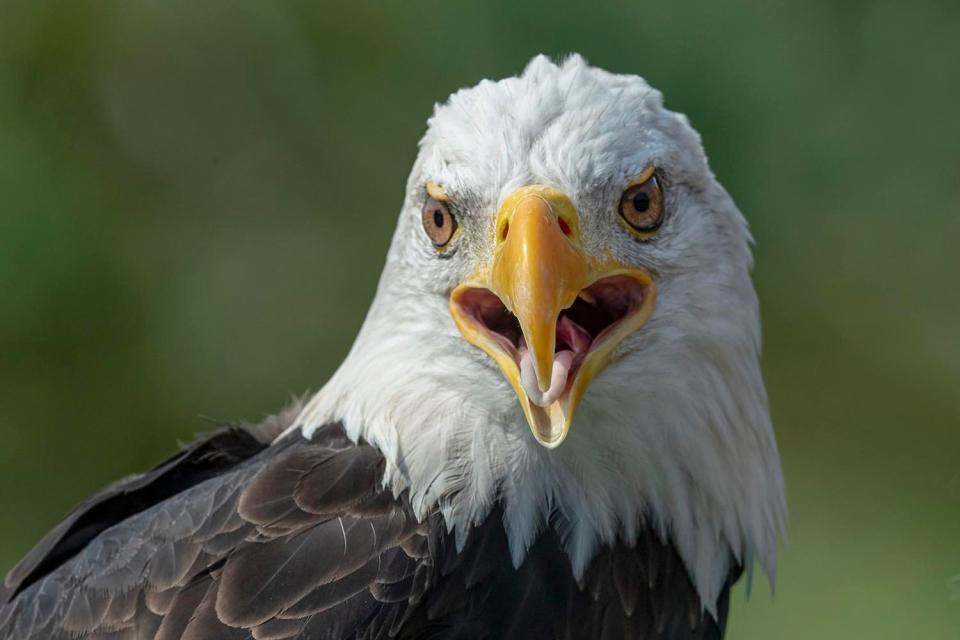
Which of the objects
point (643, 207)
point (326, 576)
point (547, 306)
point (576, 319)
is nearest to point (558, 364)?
point (547, 306)

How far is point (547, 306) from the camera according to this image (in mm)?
2412

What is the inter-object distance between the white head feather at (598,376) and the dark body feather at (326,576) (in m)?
0.06

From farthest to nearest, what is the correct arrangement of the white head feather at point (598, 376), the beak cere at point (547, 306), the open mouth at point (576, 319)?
the white head feather at point (598, 376) < the open mouth at point (576, 319) < the beak cere at point (547, 306)

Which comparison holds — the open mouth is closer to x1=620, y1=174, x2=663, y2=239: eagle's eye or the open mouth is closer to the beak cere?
the beak cere

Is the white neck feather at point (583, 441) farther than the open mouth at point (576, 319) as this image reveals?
Yes

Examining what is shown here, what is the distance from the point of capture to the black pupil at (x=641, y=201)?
2.77 metres

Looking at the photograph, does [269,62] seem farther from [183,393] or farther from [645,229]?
[645,229]

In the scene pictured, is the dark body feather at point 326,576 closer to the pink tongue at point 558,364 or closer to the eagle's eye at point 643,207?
the pink tongue at point 558,364

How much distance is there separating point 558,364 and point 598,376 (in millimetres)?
177

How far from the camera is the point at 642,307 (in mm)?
2707

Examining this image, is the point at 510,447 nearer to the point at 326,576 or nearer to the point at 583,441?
the point at 583,441

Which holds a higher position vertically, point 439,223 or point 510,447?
point 439,223

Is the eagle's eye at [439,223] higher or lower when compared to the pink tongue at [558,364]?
higher

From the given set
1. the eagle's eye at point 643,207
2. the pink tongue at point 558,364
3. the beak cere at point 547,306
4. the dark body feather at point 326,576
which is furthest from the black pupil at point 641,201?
the dark body feather at point 326,576
